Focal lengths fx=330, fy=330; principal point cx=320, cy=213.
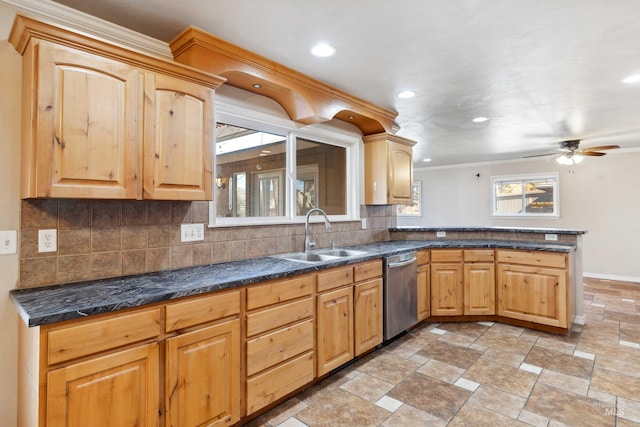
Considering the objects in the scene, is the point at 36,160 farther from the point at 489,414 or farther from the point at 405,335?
the point at 405,335

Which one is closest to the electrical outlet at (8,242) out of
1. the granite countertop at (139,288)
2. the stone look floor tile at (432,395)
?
the granite countertop at (139,288)

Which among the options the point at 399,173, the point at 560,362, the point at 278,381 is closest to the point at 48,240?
the point at 278,381

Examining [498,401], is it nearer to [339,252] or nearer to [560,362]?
[560,362]

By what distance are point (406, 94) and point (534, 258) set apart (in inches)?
86.9

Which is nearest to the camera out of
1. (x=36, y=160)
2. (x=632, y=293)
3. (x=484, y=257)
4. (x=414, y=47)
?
(x=36, y=160)

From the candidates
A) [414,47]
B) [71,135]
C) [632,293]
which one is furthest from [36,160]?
[632,293]

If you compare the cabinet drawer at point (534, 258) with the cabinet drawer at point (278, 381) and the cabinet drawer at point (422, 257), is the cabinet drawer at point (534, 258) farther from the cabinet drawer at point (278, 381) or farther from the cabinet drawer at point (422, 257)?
the cabinet drawer at point (278, 381)

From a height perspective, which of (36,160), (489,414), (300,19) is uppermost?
(300,19)

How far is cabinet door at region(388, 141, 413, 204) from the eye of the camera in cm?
379

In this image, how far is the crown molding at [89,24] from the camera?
1721 millimetres

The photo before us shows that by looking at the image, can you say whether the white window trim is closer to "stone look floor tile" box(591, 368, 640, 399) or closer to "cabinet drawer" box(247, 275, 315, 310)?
"cabinet drawer" box(247, 275, 315, 310)

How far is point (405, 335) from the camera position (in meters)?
3.41

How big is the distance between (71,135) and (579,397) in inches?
135

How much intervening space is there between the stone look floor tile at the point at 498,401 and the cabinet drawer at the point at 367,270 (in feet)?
3.65
